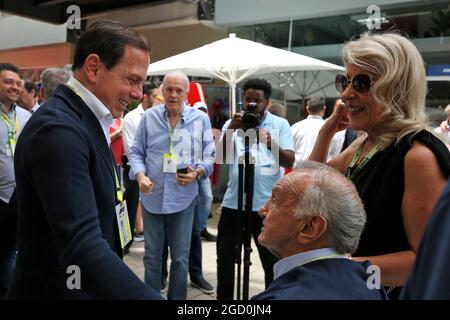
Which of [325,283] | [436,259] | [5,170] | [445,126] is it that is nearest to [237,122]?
[325,283]

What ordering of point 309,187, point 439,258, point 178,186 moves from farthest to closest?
point 178,186 < point 309,187 < point 439,258

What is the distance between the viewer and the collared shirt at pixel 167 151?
3.08 metres

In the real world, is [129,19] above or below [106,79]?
above

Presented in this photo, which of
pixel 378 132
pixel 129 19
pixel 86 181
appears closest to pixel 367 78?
pixel 378 132

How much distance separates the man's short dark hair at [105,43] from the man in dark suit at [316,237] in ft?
2.21

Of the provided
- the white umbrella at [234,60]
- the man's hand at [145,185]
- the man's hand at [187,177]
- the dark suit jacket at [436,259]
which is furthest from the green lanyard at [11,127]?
the dark suit jacket at [436,259]

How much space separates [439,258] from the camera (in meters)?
0.49

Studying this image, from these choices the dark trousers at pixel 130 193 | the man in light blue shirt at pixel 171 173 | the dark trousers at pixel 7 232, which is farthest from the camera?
the dark trousers at pixel 130 193

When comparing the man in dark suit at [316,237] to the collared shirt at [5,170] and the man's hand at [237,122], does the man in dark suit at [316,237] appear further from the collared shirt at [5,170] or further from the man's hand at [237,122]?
the collared shirt at [5,170]

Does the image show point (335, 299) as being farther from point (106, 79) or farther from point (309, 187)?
point (106, 79)

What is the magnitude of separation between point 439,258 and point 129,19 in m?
11.1

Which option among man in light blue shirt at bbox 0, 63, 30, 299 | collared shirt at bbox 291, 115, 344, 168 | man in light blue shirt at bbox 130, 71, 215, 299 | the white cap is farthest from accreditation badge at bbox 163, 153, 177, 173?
the white cap

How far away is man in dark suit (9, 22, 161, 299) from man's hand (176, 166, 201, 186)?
1.52 metres

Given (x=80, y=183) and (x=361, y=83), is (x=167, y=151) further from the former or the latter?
(x=80, y=183)
